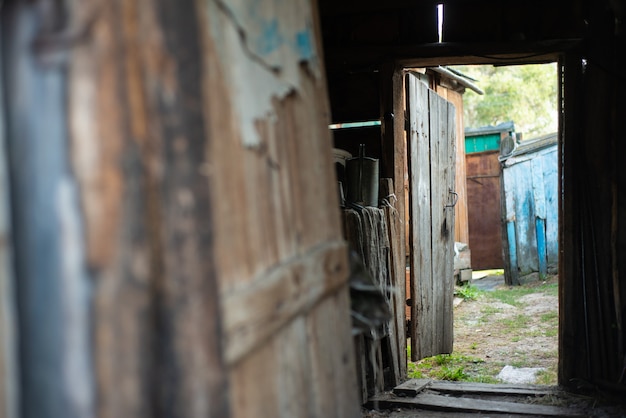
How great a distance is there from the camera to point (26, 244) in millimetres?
1005

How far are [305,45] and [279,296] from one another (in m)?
0.69

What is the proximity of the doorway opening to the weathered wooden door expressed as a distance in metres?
0.21

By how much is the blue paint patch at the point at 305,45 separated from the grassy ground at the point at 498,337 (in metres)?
4.06

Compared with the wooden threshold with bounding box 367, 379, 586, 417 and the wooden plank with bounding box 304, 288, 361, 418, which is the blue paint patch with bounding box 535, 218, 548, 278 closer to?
the wooden threshold with bounding box 367, 379, 586, 417

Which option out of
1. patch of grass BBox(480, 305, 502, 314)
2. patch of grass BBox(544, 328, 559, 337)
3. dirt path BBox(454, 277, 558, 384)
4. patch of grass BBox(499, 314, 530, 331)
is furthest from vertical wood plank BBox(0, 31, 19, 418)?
patch of grass BBox(480, 305, 502, 314)

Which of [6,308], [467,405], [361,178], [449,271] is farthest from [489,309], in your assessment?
[6,308]

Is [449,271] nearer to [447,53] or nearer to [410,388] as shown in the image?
[410,388]

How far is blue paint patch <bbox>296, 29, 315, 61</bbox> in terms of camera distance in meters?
1.69

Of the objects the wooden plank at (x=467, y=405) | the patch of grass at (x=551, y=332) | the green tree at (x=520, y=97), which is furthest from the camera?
the green tree at (x=520, y=97)

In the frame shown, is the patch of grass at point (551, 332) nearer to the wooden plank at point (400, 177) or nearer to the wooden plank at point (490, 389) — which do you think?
the wooden plank at point (490, 389)

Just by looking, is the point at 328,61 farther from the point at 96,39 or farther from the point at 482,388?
the point at 96,39

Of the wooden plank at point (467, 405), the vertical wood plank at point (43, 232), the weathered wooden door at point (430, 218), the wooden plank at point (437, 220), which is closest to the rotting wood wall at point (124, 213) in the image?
the vertical wood plank at point (43, 232)

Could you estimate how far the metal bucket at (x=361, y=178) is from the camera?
4.44 m

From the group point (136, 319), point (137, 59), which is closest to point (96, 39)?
point (137, 59)
